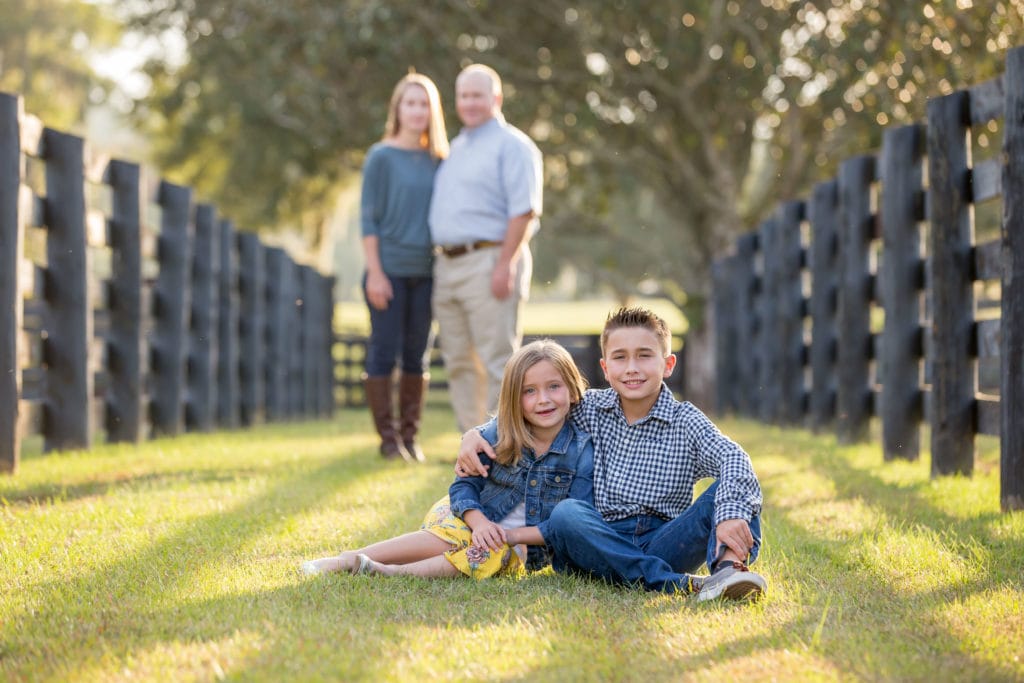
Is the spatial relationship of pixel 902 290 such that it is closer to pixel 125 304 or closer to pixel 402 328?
pixel 402 328

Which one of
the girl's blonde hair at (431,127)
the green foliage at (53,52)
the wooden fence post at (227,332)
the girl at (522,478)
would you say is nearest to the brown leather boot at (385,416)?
the girl's blonde hair at (431,127)

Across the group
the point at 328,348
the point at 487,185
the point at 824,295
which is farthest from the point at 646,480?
the point at 328,348

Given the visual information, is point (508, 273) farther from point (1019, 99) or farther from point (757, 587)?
point (757, 587)

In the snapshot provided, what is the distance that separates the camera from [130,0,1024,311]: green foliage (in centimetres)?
1367

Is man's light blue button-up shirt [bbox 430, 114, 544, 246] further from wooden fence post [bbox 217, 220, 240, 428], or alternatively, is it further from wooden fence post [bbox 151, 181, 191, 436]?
wooden fence post [bbox 217, 220, 240, 428]

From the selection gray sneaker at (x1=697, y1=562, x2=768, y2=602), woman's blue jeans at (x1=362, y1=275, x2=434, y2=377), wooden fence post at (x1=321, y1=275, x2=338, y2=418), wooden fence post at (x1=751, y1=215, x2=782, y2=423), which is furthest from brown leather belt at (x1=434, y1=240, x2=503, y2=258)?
wooden fence post at (x1=321, y1=275, x2=338, y2=418)

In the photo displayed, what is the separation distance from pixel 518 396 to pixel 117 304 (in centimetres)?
459

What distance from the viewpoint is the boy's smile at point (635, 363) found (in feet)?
11.9

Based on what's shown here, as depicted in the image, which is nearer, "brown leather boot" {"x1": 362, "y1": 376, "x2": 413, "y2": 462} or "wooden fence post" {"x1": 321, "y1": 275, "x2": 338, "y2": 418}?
"brown leather boot" {"x1": 362, "y1": 376, "x2": 413, "y2": 462}

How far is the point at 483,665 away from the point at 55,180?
4.92 meters

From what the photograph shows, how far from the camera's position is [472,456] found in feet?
12.1

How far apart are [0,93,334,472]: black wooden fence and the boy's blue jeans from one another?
319 centimetres

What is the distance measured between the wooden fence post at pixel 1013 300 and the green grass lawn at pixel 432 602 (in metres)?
0.19

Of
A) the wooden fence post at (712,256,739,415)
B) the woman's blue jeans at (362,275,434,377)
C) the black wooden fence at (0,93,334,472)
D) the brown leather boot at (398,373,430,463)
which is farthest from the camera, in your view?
the wooden fence post at (712,256,739,415)
